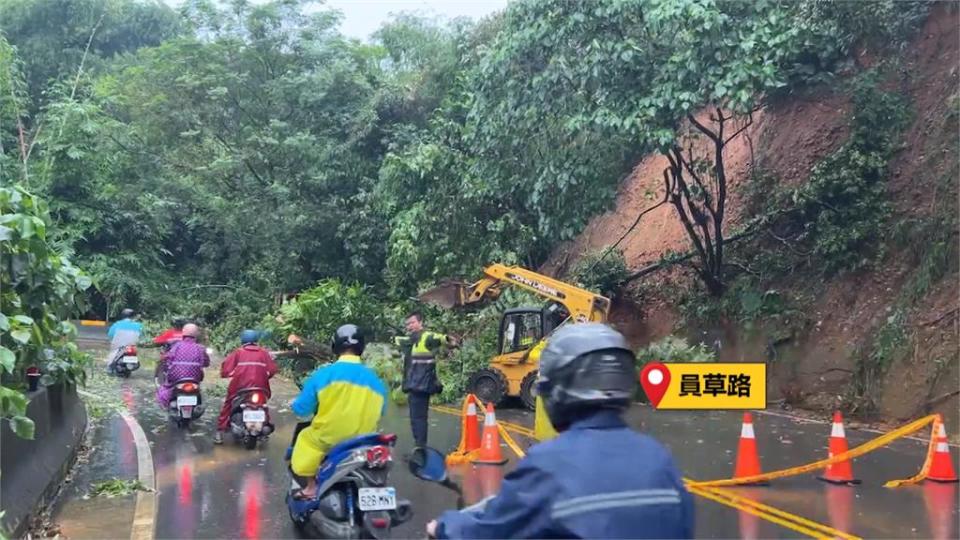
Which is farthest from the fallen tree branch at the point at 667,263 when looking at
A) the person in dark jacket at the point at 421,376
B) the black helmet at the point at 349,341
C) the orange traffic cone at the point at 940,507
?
the black helmet at the point at 349,341

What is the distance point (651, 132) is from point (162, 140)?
2068 centimetres

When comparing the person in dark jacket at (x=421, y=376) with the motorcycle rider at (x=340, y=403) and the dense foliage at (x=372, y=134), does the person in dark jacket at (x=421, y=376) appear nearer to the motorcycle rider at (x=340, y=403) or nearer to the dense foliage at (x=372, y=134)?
the motorcycle rider at (x=340, y=403)

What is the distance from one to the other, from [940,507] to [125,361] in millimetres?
15884

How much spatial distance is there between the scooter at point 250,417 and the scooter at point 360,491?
4.71m

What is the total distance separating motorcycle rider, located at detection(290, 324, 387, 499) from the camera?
707 cm

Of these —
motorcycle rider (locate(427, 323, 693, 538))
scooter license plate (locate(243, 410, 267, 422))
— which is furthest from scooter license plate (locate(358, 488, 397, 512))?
scooter license plate (locate(243, 410, 267, 422))

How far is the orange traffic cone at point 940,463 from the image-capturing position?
31.9ft

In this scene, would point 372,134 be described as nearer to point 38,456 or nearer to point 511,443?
point 511,443

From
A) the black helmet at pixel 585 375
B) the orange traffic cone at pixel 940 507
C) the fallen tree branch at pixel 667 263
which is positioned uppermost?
the fallen tree branch at pixel 667 263

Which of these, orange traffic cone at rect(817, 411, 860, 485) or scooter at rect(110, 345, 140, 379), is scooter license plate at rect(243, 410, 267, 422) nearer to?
orange traffic cone at rect(817, 411, 860, 485)

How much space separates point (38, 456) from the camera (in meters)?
8.61

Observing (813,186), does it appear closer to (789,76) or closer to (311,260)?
(789,76)

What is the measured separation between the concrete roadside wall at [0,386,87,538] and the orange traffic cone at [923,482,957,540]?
284 inches

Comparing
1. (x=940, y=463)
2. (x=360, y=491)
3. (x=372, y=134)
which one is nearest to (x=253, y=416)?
(x=360, y=491)
